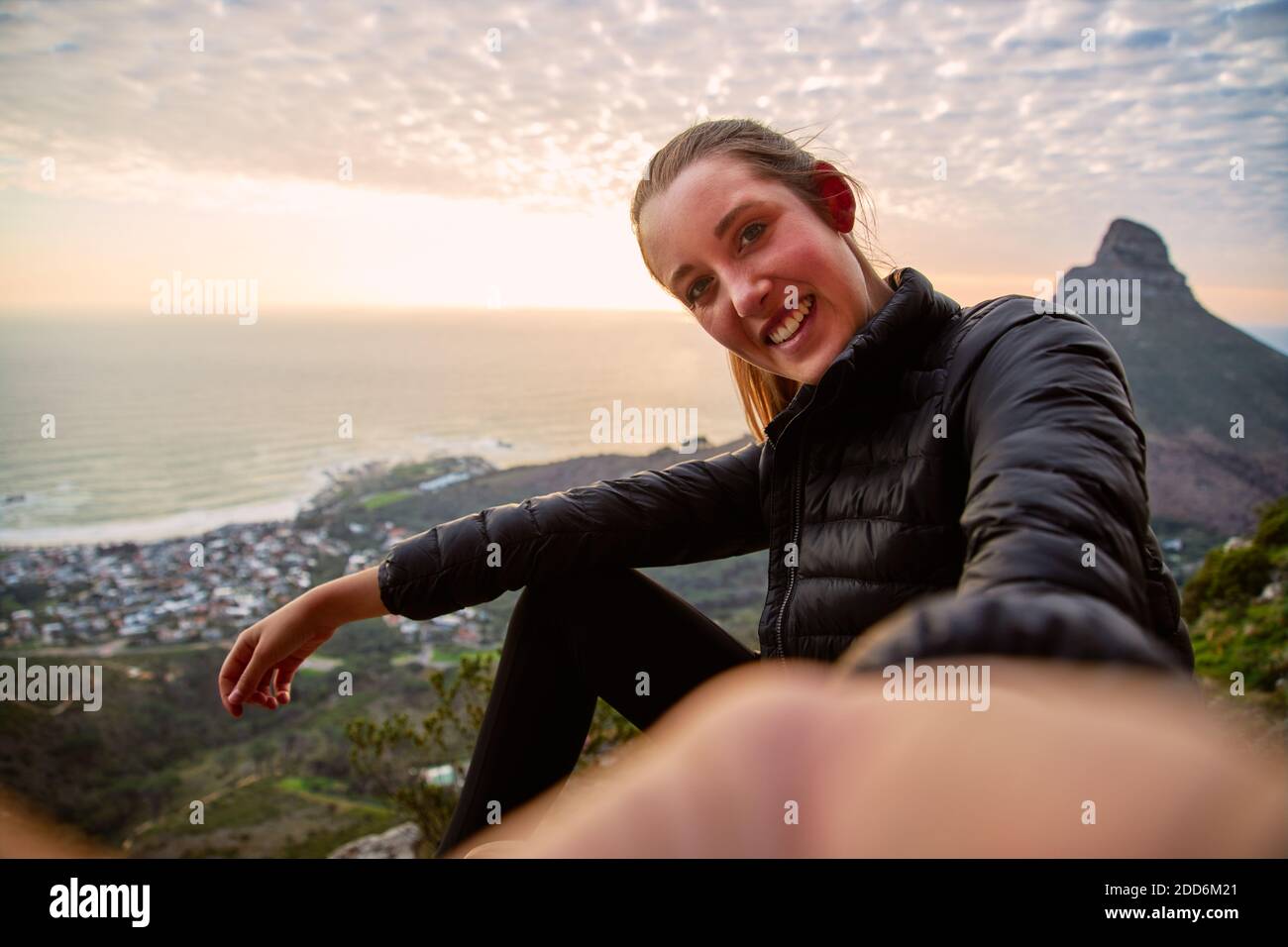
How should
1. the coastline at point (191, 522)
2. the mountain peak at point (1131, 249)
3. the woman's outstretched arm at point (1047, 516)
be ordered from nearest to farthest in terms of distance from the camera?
the woman's outstretched arm at point (1047, 516) < the coastline at point (191, 522) < the mountain peak at point (1131, 249)

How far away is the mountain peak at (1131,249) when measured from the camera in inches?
362

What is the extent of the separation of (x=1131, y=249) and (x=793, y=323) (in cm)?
1039

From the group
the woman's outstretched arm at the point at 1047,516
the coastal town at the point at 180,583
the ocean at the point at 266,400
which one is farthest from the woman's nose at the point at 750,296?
the coastal town at the point at 180,583

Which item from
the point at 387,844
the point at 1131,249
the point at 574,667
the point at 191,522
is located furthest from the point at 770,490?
the point at 1131,249

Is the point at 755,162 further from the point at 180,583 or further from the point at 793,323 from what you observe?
the point at 180,583

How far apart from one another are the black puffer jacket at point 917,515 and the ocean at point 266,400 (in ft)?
5.92

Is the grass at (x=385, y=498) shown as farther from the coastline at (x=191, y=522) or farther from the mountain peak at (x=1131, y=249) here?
the mountain peak at (x=1131, y=249)

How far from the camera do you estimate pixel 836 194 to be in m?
1.42

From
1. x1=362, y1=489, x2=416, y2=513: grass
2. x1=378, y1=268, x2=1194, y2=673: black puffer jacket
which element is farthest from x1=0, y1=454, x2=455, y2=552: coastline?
x1=378, y1=268, x2=1194, y2=673: black puffer jacket

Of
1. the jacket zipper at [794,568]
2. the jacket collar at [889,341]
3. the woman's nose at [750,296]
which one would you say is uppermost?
the woman's nose at [750,296]

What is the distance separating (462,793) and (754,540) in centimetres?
75

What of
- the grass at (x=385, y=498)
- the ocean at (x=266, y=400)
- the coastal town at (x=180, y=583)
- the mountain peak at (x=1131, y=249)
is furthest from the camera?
the mountain peak at (x=1131, y=249)
